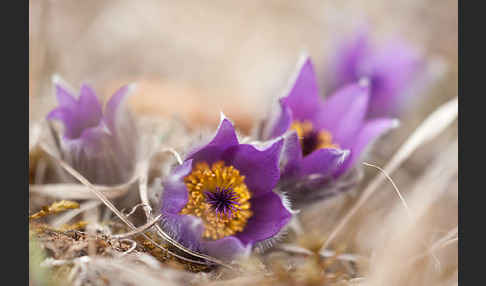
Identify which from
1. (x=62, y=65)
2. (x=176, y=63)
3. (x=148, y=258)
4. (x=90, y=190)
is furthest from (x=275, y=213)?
(x=176, y=63)

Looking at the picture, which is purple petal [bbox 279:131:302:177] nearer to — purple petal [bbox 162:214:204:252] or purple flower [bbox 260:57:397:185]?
purple flower [bbox 260:57:397:185]

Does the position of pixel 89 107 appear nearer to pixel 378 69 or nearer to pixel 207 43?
pixel 378 69

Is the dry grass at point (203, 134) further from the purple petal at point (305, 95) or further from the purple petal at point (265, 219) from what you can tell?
the purple petal at point (305, 95)

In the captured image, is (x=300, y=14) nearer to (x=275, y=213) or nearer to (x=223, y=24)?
(x=223, y=24)

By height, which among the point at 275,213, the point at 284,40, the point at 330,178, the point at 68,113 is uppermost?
the point at 284,40

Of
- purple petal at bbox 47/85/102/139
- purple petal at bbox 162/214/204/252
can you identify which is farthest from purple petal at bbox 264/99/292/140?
purple petal at bbox 47/85/102/139

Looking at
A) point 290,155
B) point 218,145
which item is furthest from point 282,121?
point 218,145

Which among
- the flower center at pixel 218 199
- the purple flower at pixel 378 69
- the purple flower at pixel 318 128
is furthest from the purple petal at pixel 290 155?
the purple flower at pixel 378 69
